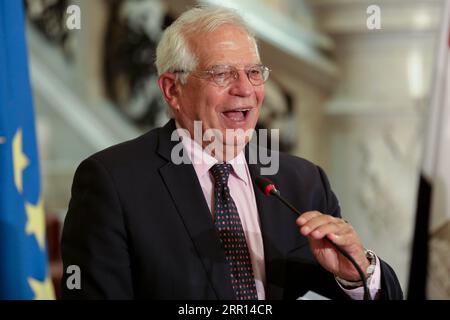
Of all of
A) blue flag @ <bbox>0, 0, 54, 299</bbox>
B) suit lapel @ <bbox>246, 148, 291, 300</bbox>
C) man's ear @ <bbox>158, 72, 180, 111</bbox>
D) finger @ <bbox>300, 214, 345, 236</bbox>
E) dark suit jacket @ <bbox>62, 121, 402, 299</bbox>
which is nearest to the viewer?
finger @ <bbox>300, 214, 345, 236</bbox>

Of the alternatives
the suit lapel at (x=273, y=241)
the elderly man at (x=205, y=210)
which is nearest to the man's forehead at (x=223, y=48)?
the elderly man at (x=205, y=210)

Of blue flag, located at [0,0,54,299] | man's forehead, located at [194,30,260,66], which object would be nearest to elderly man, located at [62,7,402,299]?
man's forehead, located at [194,30,260,66]

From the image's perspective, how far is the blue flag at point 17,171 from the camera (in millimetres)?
2590

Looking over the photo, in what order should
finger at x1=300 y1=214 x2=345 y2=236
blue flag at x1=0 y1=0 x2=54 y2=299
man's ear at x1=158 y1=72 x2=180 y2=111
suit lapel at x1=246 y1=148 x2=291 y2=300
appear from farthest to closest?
blue flag at x1=0 y1=0 x2=54 y2=299 → man's ear at x1=158 y1=72 x2=180 y2=111 → suit lapel at x1=246 y1=148 x2=291 y2=300 → finger at x1=300 y1=214 x2=345 y2=236

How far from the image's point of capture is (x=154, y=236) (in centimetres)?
190

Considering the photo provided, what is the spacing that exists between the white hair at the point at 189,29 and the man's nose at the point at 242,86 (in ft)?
0.38

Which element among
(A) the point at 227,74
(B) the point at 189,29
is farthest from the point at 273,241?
(B) the point at 189,29

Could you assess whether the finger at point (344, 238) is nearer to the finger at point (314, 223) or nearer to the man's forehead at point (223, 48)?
the finger at point (314, 223)

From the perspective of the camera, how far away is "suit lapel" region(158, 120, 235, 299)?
1.88 meters

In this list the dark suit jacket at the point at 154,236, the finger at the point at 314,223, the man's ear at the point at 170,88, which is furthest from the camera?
the man's ear at the point at 170,88

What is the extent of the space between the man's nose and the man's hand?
43cm

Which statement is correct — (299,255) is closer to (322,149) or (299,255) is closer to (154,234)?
(154,234)

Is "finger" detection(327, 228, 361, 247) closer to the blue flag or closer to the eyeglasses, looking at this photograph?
the eyeglasses

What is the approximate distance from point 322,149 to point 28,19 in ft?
7.35
